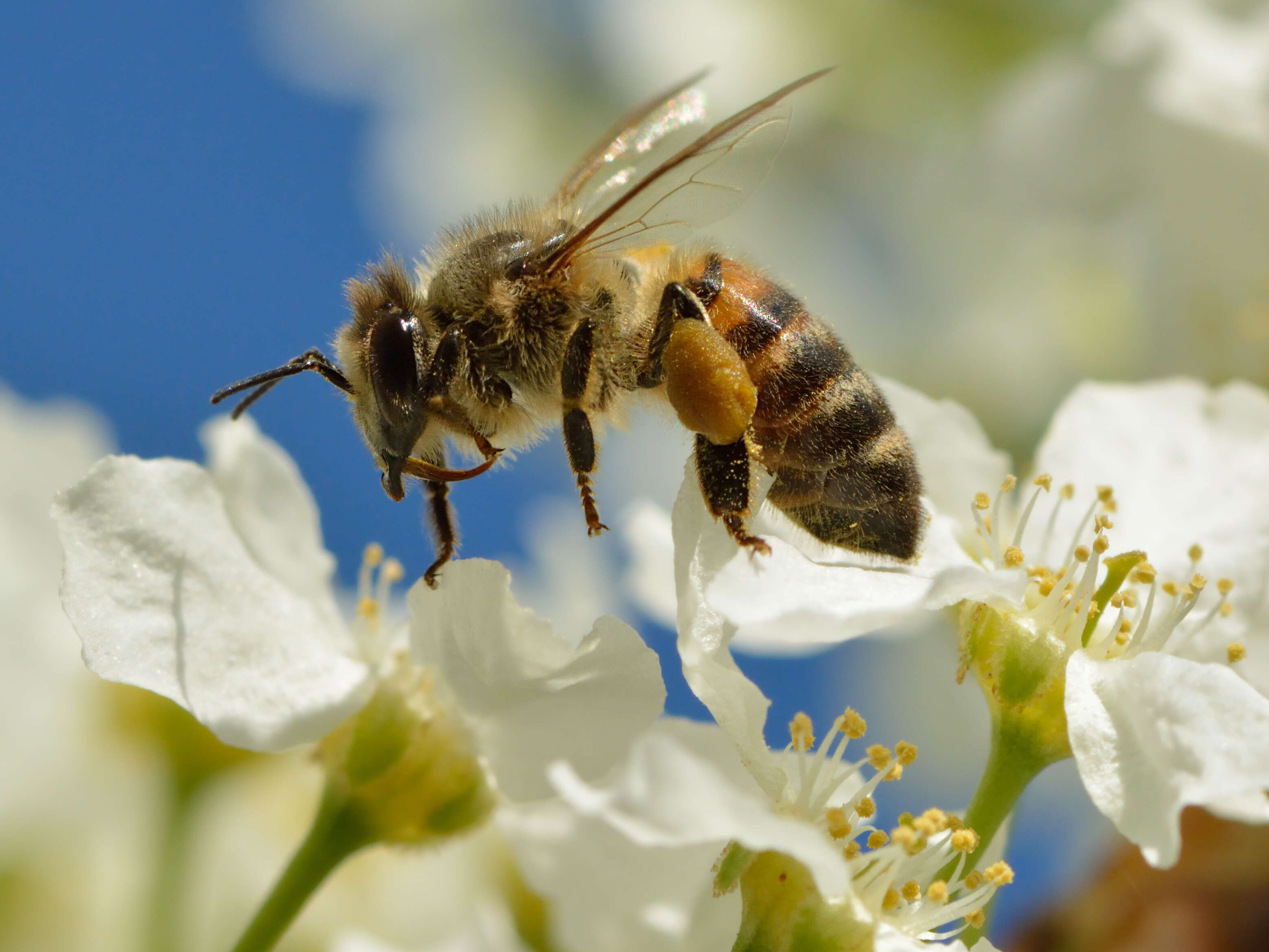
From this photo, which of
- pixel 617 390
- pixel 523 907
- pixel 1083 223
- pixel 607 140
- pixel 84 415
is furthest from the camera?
pixel 1083 223

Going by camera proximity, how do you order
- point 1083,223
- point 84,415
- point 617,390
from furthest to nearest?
point 1083,223, point 84,415, point 617,390

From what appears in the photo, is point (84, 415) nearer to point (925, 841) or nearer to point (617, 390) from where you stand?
point (617, 390)

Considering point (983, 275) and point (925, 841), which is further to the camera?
point (983, 275)

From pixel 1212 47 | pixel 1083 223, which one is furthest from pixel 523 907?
pixel 1212 47

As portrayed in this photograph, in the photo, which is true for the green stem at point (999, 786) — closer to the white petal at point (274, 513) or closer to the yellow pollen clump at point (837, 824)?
the yellow pollen clump at point (837, 824)

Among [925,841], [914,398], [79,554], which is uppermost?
[79,554]

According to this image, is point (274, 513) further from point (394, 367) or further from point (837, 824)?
point (837, 824)

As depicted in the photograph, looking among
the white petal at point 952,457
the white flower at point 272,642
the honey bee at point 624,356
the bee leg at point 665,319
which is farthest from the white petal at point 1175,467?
the white flower at point 272,642
